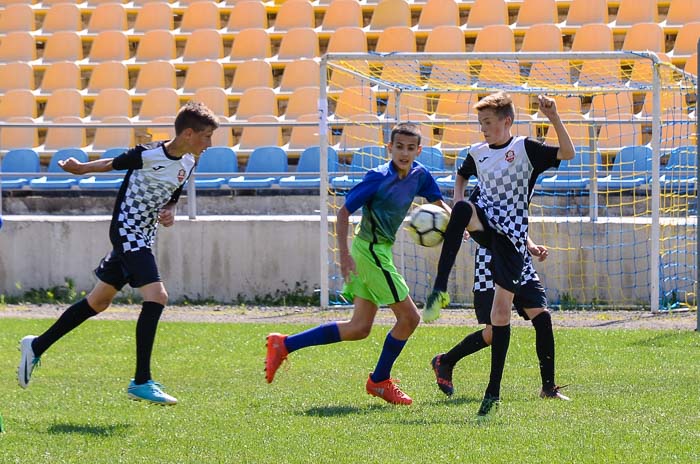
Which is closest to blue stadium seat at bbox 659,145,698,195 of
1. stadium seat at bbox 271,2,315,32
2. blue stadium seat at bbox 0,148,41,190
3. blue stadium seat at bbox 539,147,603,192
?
blue stadium seat at bbox 539,147,603,192

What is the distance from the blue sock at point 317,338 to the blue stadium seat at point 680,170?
A: 23.6ft

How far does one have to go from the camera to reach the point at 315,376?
7.71 meters

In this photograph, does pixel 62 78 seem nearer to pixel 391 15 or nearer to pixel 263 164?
pixel 263 164

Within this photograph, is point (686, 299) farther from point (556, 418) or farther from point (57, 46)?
point (57, 46)

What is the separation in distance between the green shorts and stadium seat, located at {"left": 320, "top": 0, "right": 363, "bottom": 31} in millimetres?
12121

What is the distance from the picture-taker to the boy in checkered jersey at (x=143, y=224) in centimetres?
630

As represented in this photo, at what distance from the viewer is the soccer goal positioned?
12.0 meters

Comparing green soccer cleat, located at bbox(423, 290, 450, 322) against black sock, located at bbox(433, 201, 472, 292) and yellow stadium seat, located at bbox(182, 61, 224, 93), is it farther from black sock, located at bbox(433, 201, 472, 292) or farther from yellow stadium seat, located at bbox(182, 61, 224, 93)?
yellow stadium seat, located at bbox(182, 61, 224, 93)

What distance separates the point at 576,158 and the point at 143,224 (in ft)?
26.5

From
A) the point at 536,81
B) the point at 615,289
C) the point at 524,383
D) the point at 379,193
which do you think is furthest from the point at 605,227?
the point at 379,193

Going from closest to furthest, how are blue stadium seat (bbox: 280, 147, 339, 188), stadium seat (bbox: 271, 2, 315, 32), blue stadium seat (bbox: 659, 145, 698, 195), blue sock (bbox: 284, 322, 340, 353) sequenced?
blue sock (bbox: 284, 322, 340, 353) → blue stadium seat (bbox: 659, 145, 698, 195) → blue stadium seat (bbox: 280, 147, 339, 188) → stadium seat (bbox: 271, 2, 315, 32)

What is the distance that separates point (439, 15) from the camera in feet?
58.2

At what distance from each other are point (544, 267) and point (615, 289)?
822 mm

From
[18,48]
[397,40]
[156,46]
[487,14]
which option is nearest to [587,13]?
[487,14]
